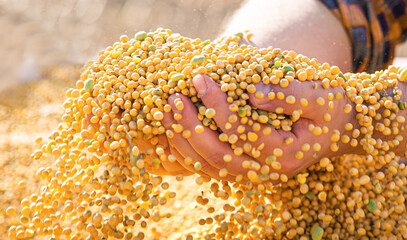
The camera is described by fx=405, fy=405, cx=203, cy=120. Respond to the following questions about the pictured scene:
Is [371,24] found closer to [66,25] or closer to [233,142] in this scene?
[233,142]

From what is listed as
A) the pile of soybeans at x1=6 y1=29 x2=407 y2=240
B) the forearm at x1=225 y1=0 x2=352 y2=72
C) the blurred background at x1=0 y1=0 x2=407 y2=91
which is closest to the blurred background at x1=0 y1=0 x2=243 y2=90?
the blurred background at x1=0 y1=0 x2=407 y2=91

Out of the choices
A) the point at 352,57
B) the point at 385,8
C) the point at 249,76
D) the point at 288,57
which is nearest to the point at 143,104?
the point at 249,76

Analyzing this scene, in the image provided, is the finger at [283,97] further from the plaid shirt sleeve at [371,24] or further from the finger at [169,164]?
the plaid shirt sleeve at [371,24]

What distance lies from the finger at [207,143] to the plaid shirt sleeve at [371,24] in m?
0.88

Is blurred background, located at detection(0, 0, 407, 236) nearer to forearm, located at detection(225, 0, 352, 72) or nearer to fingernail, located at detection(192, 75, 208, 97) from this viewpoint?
forearm, located at detection(225, 0, 352, 72)

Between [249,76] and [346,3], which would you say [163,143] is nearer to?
[249,76]

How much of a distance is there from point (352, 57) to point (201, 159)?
0.92m

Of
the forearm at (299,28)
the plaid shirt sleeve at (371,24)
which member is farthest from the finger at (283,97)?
the plaid shirt sleeve at (371,24)

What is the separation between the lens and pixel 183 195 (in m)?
1.36

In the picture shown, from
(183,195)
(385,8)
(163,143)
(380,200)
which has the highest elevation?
(385,8)

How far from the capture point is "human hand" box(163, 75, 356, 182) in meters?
0.82

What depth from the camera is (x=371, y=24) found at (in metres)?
1.49

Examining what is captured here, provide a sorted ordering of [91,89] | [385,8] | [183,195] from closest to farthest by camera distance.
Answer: [91,89], [183,195], [385,8]

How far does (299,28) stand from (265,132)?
2.40 feet
